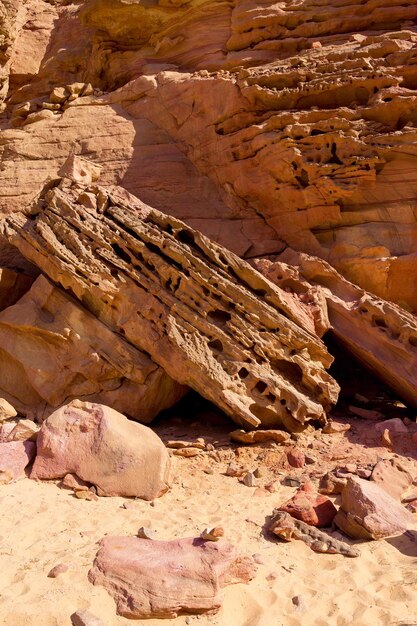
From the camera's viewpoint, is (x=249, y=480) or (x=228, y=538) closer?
(x=228, y=538)

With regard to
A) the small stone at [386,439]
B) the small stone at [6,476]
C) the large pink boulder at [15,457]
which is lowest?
the small stone at [6,476]

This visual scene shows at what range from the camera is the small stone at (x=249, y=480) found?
19.9ft

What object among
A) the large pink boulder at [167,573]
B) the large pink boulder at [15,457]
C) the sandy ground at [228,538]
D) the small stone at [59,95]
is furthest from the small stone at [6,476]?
the small stone at [59,95]

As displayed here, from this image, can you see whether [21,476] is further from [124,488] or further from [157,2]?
[157,2]

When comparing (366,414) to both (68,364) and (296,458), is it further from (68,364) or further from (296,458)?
(68,364)

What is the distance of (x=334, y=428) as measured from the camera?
7574 mm

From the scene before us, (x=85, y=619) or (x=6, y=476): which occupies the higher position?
(x=85, y=619)

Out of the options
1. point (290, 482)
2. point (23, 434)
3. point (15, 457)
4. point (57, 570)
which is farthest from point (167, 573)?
point (23, 434)

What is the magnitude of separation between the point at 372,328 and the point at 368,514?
389 centimetres

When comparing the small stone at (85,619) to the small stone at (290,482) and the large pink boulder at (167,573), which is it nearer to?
the large pink boulder at (167,573)

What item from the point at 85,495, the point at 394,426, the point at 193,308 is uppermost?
the point at 193,308

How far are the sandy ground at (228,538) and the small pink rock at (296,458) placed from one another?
4.1 inches

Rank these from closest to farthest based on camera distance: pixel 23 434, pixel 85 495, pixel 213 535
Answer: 1. pixel 213 535
2. pixel 85 495
3. pixel 23 434

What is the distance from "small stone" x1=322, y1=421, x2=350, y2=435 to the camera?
7.57 metres
